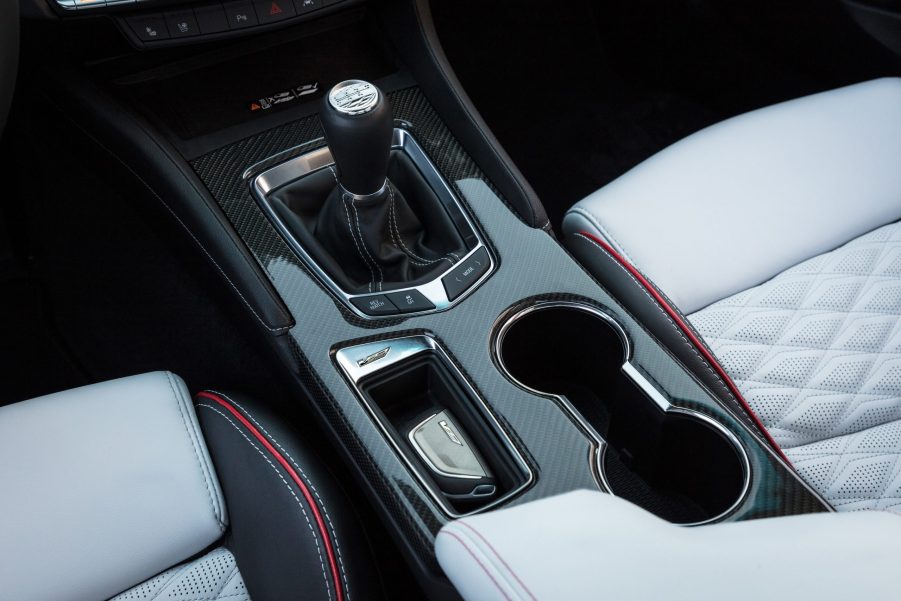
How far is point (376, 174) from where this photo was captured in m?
1.06

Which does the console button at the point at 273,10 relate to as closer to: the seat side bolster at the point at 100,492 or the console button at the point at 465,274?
the console button at the point at 465,274

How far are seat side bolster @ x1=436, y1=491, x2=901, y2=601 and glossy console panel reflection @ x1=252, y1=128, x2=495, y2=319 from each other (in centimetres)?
46

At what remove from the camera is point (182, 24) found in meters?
1.14

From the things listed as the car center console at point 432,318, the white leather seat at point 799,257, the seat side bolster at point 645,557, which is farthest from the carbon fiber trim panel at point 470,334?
the seat side bolster at point 645,557

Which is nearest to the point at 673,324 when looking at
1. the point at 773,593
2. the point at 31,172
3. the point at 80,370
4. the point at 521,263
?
the point at 521,263

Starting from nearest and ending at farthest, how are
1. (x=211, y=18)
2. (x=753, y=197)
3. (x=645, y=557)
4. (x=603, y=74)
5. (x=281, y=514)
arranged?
(x=645, y=557) < (x=281, y=514) < (x=211, y=18) < (x=753, y=197) < (x=603, y=74)

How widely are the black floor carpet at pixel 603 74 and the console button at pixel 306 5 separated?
824 millimetres

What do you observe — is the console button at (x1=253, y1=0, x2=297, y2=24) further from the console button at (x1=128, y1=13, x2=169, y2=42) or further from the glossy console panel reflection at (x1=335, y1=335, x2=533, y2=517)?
the glossy console panel reflection at (x1=335, y1=335, x2=533, y2=517)

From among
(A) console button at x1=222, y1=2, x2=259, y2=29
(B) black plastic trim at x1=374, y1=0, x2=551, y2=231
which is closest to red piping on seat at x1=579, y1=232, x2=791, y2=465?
(B) black plastic trim at x1=374, y1=0, x2=551, y2=231

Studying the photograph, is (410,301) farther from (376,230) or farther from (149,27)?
(149,27)

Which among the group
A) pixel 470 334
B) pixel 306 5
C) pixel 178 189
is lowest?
pixel 470 334

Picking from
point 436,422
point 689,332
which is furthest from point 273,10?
point 689,332

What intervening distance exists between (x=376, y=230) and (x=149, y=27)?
17.5 inches

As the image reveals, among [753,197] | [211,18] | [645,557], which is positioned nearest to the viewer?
[645,557]
